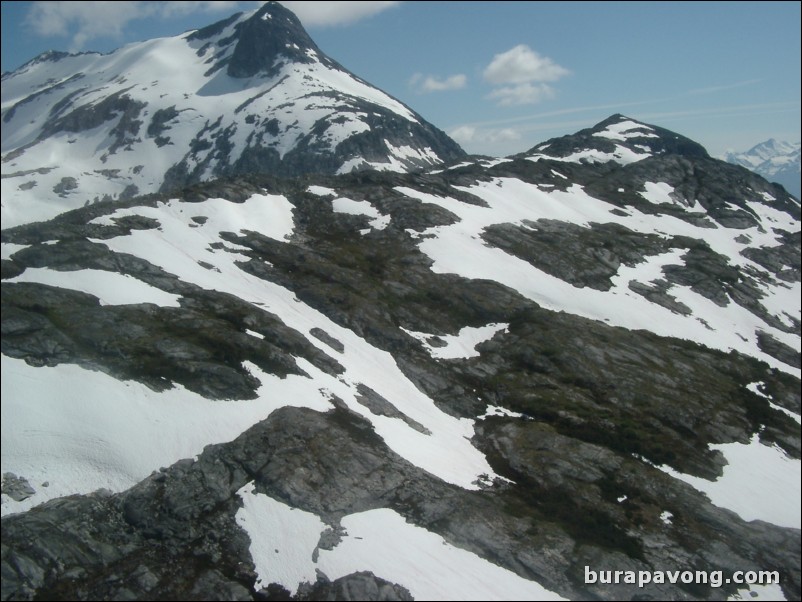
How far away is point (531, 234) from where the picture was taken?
87.4 meters

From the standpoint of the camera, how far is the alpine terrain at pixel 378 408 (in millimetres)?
28328

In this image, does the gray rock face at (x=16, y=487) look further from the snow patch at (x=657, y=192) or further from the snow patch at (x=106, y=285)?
the snow patch at (x=657, y=192)

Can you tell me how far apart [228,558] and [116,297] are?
86.6ft

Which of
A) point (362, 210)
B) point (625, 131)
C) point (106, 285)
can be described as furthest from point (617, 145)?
point (106, 285)

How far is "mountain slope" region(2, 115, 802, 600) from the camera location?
28.4m

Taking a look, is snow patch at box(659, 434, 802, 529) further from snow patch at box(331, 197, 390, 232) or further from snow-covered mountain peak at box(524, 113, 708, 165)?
snow-covered mountain peak at box(524, 113, 708, 165)

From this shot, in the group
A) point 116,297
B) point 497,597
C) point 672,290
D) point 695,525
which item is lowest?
point 497,597

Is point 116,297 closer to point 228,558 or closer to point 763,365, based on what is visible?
point 228,558

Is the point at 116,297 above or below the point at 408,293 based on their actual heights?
below

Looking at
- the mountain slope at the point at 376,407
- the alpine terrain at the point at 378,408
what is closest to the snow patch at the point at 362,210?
the alpine terrain at the point at 378,408

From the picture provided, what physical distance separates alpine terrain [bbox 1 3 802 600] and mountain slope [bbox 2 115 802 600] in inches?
7.5

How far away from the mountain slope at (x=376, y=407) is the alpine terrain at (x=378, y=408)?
191 mm

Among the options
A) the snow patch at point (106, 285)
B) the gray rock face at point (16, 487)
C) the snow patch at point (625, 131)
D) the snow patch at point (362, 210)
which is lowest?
the gray rock face at point (16, 487)

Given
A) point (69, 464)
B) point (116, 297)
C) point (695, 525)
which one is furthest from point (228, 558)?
point (695, 525)
